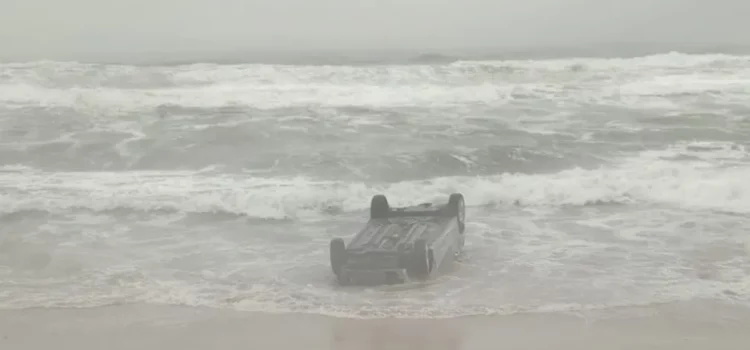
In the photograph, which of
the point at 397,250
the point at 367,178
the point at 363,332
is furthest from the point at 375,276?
the point at 367,178

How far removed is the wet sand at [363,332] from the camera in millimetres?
2611

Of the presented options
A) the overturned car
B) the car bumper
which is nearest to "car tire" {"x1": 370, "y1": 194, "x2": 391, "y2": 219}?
the overturned car

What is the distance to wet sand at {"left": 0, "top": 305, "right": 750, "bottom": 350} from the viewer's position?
2611 mm

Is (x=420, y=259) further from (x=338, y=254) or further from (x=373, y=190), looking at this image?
(x=373, y=190)

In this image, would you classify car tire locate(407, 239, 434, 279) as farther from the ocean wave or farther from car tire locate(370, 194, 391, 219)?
the ocean wave

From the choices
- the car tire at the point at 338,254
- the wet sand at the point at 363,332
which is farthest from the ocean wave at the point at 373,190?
the wet sand at the point at 363,332

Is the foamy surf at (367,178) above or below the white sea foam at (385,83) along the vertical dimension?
below

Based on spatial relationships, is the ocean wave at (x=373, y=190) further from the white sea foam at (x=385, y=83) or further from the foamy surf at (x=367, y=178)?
the white sea foam at (x=385, y=83)

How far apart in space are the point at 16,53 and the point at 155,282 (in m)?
4.78

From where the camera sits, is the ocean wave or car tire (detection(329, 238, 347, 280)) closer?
car tire (detection(329, 238, 347, 280))

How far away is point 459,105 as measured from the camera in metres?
7.51

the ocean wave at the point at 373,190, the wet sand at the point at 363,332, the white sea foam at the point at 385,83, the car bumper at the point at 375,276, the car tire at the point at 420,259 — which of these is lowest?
the wet sand at the point at 363,332

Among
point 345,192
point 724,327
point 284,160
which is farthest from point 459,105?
point 724,327

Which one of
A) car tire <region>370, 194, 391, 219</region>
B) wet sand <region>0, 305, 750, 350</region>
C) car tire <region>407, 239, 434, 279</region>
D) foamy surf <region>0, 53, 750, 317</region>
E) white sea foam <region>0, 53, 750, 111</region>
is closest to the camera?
wet sand <region>0, 305, 750, 350</region>
